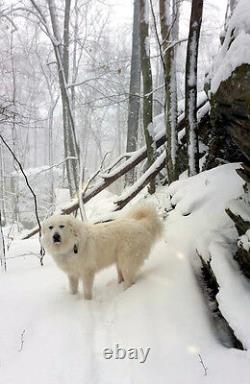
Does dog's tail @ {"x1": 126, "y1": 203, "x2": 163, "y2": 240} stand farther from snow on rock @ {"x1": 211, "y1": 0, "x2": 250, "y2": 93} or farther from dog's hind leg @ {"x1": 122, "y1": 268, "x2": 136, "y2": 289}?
snow on rock @ {"x1": 211, "y1": 0, "x2": 250, "y2": 93}

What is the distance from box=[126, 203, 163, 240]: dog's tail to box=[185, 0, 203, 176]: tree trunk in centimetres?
161

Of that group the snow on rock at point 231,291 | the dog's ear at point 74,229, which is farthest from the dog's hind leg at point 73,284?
the snow on rock at point 231,291

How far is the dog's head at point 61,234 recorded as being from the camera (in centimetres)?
452

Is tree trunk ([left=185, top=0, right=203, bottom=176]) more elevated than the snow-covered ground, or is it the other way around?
tree trunk ([left=185, top=0, right=203, bottom=176])

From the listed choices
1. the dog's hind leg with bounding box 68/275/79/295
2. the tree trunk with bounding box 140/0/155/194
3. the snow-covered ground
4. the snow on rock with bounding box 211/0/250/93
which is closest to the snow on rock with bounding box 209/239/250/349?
the snow-covered ground

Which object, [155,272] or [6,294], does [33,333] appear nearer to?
[6,294]

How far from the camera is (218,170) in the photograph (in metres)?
5.74

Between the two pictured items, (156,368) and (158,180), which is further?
(158,180)

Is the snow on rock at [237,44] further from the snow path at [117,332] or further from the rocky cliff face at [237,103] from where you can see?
the snow path at [117,332]

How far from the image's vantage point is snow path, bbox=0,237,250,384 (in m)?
3.06

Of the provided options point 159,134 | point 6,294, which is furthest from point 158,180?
point 6,294

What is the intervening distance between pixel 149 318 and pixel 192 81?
3.94 meters

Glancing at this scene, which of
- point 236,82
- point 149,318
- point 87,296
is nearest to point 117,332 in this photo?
point 149,318

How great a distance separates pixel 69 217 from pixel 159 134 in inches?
170
